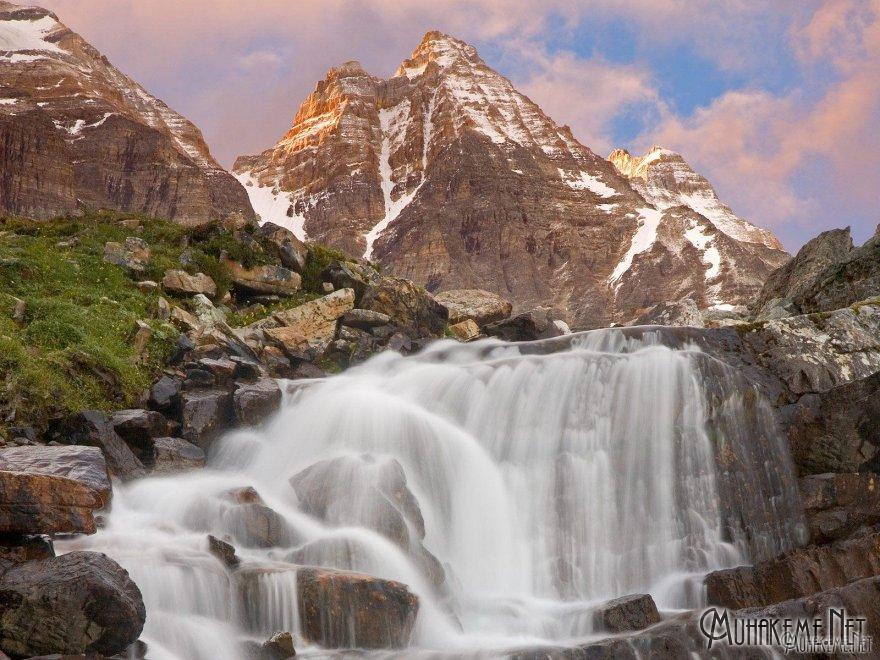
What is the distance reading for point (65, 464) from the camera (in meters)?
8.09

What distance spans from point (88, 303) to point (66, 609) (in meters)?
11.2

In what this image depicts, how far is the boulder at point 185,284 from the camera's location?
59.5 feet

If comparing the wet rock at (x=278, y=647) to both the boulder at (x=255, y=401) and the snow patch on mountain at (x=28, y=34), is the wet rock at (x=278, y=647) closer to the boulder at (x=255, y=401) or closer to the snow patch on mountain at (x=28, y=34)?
the boulder at (x=255, y=401)

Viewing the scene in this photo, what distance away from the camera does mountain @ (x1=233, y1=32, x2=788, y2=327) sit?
3711 inches

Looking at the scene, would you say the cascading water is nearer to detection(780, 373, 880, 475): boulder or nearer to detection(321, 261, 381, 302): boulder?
detection(780, 373, 880, 475): boulder

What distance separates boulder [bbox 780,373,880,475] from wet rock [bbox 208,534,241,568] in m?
8.46

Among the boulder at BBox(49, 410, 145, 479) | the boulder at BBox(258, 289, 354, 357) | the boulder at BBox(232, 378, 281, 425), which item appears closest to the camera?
the boulder at BBox(49, 410, 145, 479)

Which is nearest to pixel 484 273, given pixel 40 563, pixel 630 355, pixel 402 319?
pixel 402 319

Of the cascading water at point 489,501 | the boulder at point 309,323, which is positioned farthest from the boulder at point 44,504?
the boulder at point 309,323

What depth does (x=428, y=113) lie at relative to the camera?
13688 centimetres

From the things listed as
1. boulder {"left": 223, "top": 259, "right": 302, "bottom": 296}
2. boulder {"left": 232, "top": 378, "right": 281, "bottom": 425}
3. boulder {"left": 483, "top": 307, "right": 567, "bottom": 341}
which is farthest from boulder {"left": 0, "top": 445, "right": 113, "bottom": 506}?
boulder {"left": 483, "top": 307, "right": 567, "bottom": 341}

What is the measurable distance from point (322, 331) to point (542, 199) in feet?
310

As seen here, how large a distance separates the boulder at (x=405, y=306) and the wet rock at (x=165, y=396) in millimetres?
7115

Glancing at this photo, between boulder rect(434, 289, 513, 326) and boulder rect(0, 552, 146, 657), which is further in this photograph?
boulder rect(434, 289, 513, 326)
